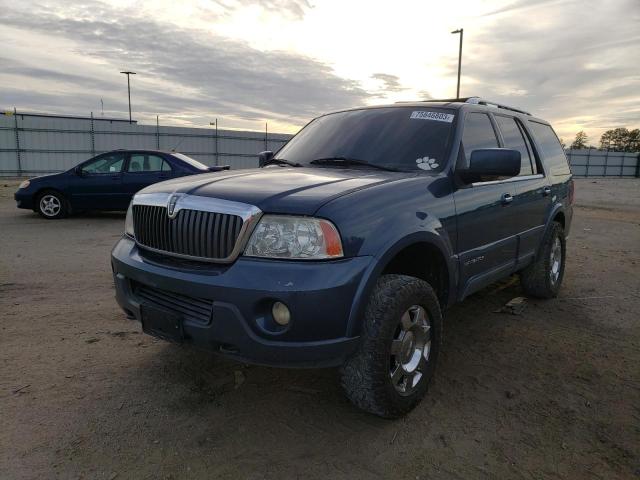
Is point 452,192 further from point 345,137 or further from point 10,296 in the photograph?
point 10,296

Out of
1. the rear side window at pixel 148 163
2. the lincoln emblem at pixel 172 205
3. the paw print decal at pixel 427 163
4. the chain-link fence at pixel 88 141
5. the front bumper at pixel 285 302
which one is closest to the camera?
the front bumper at pixel 285 302

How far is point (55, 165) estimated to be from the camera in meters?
25.0

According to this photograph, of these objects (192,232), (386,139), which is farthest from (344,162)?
(192,232)

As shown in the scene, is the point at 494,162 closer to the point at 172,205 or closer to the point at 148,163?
the point at 172,205

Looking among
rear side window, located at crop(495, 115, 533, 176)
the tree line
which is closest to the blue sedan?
rear side window, located at crop(495, 115, 533, 176)

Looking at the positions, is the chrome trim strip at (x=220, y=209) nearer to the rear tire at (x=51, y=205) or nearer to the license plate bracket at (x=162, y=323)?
the license plate bracket at (x=162, y=323)

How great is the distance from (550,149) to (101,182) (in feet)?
27.9

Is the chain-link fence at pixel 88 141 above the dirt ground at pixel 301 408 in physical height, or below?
above

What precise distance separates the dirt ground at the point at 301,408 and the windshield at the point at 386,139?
1.46 meters

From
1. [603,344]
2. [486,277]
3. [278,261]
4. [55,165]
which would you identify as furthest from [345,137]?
[55,165]

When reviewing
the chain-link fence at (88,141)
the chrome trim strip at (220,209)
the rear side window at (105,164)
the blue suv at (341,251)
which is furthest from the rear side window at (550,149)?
the chain-link fence at (88,141)

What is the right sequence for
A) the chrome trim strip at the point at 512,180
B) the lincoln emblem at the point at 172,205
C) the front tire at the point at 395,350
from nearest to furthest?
the front tire at the point at 395,350, the lincoln emblem at the point at 172,205, the chrome trim strip at the point at 512,180

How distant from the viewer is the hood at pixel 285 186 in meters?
2.38

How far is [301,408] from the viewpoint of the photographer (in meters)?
2.82
